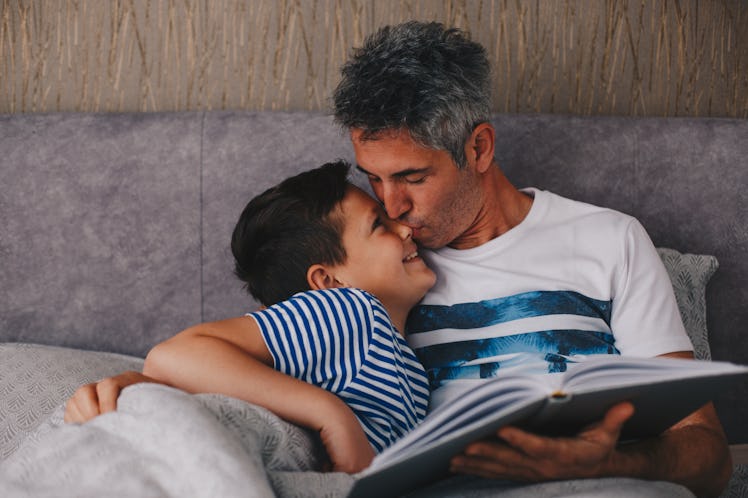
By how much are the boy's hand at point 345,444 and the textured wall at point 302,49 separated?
113 centimetres

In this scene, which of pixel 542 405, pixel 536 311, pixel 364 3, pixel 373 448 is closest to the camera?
pixel 542 405

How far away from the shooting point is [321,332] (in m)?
1.11

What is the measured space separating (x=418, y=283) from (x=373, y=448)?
0.38 m

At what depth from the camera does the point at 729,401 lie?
169cm

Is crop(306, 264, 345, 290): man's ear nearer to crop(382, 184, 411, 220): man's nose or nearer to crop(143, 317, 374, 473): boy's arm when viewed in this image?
crop(382, 184, 411, 220): man's nose

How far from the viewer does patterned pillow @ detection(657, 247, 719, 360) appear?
5.07ft

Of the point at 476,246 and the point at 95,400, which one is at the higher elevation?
the point at 476,246

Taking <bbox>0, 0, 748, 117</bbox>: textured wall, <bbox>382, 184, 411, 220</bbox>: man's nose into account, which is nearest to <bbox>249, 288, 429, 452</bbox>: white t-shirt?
<bbox>382, 184, 411, 220</bbox>: man's nose

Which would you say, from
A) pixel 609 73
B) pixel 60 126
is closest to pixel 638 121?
pixel 609 73

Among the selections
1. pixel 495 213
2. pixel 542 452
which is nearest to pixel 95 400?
pixel 542 452

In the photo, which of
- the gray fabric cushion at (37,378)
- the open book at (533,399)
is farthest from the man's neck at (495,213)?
the gray fabric cushion at (37,378)

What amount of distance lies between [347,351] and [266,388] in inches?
6.3

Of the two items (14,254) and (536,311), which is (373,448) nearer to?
(536,311)

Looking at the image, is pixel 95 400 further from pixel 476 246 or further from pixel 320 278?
pixel 476 246
